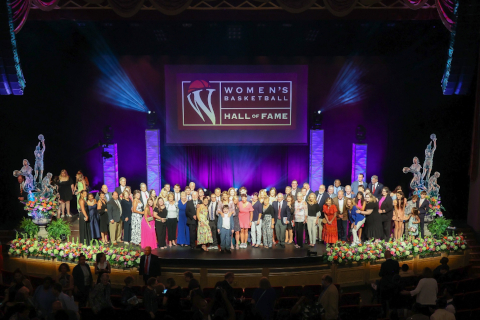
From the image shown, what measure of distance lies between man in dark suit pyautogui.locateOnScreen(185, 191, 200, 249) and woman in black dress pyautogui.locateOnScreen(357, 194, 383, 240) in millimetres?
3486

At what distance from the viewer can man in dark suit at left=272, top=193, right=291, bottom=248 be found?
31.2 ft

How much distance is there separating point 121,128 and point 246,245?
5451 millimetres

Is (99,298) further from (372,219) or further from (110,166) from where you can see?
(110,166)

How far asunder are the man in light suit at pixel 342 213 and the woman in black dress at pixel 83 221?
5.33 metres

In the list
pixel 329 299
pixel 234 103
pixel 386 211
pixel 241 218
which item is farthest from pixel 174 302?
pixel 234 103

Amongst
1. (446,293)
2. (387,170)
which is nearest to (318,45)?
(387,170)

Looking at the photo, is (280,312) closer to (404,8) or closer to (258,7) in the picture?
(258,7)

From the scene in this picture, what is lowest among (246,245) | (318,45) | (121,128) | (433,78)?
(246,245)

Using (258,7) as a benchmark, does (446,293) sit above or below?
below

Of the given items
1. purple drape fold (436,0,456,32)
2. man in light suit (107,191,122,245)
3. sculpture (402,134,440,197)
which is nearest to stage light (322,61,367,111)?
sculpture (402,134,440,197)

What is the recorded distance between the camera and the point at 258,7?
32.4ft

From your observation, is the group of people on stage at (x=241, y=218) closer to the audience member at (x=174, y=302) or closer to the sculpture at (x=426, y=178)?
the sculpture at (x=426, y=178)

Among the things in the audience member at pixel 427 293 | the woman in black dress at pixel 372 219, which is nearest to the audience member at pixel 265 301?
the audience member at pixel 427 293

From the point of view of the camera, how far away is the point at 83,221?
9.59 meters
